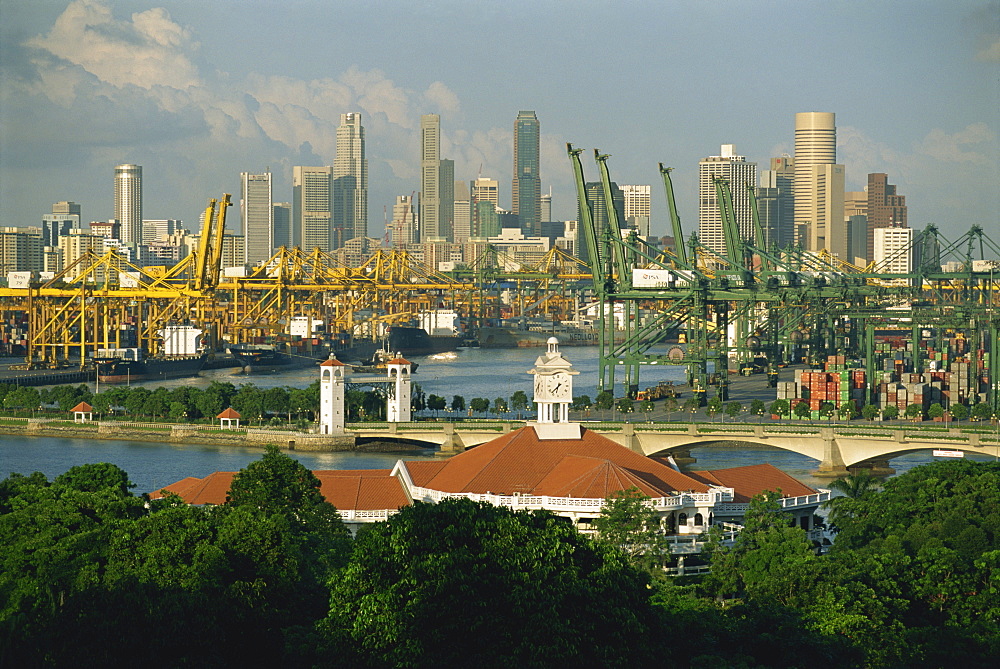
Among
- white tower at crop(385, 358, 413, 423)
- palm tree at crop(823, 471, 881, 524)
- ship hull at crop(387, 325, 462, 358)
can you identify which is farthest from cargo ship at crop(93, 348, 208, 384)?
palm tree at crop(823, 471, 881, 524)

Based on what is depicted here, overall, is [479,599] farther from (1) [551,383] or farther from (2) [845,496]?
(2) [845,496]

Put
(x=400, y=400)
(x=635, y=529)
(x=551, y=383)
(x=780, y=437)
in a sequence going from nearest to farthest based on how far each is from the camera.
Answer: (x=635, y=529) < (x=551, y=383) < (x=780, y=437) < (x=400, y=400)

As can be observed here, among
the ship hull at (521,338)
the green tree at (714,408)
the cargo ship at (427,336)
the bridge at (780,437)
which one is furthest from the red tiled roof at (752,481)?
the ship hull at (521,338)

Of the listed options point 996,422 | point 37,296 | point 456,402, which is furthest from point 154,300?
point 996,422

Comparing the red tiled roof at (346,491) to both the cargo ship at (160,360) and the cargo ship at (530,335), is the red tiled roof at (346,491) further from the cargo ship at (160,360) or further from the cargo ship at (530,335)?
the cargo ship at (530,335)

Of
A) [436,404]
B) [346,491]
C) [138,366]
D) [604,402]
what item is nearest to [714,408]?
[604,402]

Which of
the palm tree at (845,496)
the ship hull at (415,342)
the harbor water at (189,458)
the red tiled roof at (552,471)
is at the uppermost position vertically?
the ship hull at (415,342)
